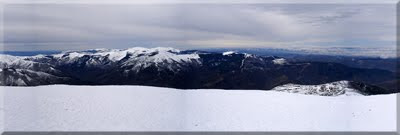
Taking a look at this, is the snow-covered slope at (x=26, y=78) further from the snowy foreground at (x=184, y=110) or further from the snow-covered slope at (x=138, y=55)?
the snow-covered slope at (x=138, y=55)

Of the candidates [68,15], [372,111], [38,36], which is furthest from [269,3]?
[38,36]

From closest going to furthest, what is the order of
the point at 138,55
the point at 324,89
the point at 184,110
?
1. the point at 184,110
2. the point at 138,55
3. the point at 324,89

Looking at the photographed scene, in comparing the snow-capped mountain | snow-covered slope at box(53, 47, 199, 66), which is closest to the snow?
the snow-capped mountain

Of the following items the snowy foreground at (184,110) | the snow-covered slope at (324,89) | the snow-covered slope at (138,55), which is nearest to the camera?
the snowy foreground at (184,110)

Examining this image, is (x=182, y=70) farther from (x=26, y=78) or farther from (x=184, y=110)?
(x=26, y=78)

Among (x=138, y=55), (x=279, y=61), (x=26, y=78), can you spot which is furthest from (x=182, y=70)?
(x=26, y=78)

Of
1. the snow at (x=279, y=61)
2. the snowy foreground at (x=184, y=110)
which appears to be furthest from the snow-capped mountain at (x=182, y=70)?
the snowy foreground at (x=184, y=110)

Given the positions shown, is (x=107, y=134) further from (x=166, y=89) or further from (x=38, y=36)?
(x=38, y=36)
